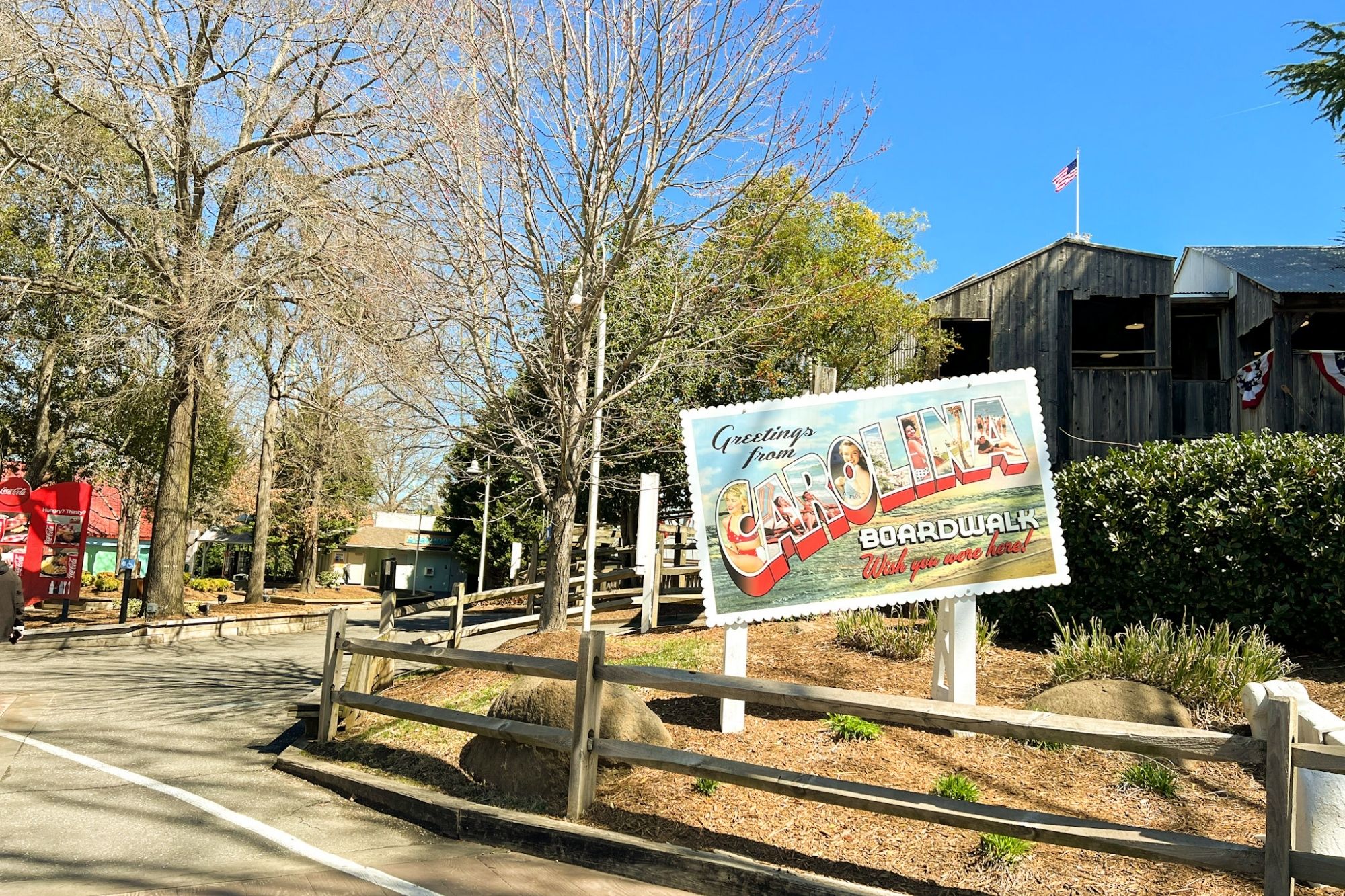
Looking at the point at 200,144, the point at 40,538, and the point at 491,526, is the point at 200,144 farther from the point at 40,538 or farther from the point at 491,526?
the point at 491,526

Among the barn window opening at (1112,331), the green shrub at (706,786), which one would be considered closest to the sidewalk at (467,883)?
the green shrub at (706,786)

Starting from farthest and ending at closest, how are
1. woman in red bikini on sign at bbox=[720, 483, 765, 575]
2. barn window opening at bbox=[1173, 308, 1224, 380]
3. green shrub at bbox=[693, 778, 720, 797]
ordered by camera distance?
barn window opening at bbox=[1173, 308, 1224, 380]
woman in red bikini on sign at bbox=[720, 483, 765, 575]
green shrub at bbox=[693, 778, 720, 797]

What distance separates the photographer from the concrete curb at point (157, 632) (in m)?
15.7

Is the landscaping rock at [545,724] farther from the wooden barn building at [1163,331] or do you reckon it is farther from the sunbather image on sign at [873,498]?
the wooden barn building at [1163,331]

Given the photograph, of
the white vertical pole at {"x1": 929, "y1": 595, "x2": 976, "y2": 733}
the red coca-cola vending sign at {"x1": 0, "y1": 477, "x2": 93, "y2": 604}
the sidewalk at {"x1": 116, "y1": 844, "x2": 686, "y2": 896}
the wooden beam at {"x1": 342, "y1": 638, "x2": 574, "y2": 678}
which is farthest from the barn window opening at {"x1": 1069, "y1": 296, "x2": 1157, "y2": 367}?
the red coca-cola vending sign at {"x1": 0, "y1": 477, "x2": 93, "y2": 604}

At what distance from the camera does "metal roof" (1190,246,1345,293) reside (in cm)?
1709

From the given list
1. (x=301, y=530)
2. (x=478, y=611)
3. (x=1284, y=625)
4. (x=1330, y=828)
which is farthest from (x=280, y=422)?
→ (x=1330, y=828)

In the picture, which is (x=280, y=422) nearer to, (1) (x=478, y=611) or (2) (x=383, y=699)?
(1) (x=478, y=611)

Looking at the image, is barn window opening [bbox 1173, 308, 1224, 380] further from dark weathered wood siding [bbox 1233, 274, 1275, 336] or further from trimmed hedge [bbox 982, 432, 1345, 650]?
trimmed hedge [bbox 982, 432, 1345, 650]

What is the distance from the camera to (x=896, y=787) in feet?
19.6

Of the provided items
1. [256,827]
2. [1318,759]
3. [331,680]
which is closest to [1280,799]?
[1318,759]

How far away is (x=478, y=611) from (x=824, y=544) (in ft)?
80.0

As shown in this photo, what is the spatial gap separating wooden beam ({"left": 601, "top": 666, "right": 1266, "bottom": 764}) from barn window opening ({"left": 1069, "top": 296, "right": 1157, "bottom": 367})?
15845 millimetres

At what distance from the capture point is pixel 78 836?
18.8ft
